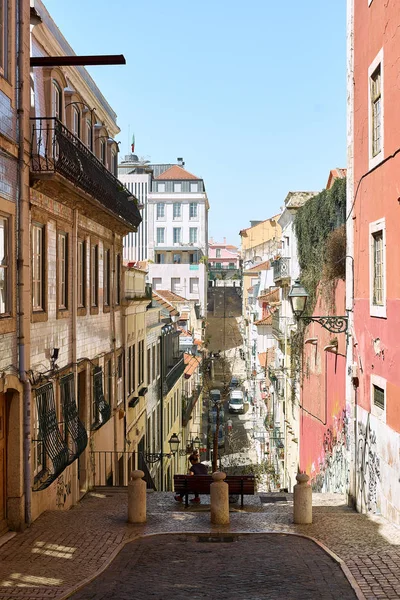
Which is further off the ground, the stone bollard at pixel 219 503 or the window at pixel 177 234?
→ the window at pixel 177 234

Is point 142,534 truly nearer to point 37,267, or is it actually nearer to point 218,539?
point 218,539

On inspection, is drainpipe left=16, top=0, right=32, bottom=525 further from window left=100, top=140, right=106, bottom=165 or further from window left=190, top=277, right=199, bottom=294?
window left=190, top=277, right=199, bottom=294

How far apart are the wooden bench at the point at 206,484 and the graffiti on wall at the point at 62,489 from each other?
2.21m

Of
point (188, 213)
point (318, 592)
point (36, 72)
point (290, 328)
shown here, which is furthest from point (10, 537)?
point (188, 213)

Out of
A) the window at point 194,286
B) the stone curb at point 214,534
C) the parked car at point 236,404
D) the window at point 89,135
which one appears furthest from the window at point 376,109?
the window at point 194,286

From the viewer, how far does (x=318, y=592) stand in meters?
7.87

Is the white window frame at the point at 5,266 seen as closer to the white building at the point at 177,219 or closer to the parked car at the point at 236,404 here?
the parked car at the point at 236,404

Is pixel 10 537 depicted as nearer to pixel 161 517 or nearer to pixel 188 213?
pixel 161 517

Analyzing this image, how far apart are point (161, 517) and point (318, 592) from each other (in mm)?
4949

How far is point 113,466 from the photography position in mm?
19172

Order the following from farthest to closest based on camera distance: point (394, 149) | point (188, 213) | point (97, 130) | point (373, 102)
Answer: point (188, 213), point (97, 130), point (373, 102), point (394, 149)

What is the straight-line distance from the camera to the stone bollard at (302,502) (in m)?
11.5

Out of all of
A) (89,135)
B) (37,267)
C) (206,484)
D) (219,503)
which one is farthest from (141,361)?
(219,503)

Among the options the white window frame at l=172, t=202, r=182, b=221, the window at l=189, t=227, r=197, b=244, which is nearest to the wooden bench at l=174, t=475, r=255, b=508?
the window at l=189, t=227, r=197, b=244
